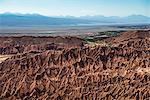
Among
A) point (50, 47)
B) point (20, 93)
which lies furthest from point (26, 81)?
point (50, 47)

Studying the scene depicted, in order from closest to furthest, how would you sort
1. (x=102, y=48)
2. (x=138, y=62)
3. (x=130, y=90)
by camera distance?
(x=130, y=90)
(x=138, y=62)
(x=102, y=48)

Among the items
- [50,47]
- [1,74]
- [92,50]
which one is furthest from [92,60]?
[50,47]

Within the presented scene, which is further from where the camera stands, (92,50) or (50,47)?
(50,47)

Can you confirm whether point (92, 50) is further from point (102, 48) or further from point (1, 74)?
point (1, 74)

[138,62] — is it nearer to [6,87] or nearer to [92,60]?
[92,60]

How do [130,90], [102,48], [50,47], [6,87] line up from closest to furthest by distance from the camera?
[130,90]
[6,87]
[102,48]
[50,47]

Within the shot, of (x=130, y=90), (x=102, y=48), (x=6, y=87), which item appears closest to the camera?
(x=130, y=90)
